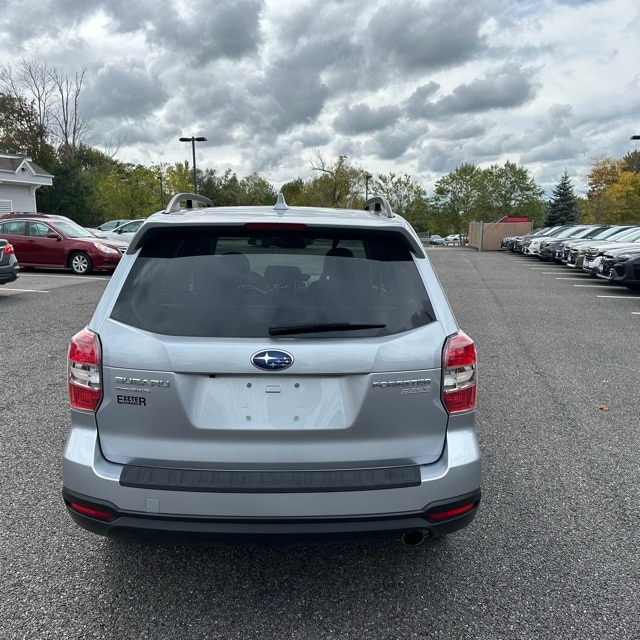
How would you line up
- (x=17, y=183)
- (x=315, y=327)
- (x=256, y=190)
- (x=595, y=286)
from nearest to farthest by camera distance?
(x=315, y=327) < (x=595, y=286) < (x=17, y=183) < (x=256, y=190)

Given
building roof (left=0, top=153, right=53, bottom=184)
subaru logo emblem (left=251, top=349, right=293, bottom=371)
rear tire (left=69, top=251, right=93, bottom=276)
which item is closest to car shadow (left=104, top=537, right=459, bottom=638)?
subaru logo emblem (left=251, top=349, right=293, bottom=371)

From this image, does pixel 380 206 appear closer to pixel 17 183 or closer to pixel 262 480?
pixel 262 480

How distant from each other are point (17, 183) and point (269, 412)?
36961 millimetres

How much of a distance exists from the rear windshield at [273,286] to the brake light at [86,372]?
0.16 m

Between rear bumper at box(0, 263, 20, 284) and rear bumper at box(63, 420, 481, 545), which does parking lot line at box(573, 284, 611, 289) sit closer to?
rear bumper at box(0, 263, 20, 284)

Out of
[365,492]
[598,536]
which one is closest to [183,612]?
[365,492]

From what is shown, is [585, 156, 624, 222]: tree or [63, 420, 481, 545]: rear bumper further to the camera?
[585, 156, 624, 222]: tree

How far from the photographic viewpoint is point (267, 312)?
233 cm

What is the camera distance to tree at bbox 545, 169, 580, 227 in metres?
52.4

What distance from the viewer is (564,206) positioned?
52.6m

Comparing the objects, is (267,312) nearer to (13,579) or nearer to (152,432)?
(152,432)

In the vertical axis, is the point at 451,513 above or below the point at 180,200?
below

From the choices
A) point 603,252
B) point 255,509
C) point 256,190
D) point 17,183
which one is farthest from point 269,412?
point 256,190

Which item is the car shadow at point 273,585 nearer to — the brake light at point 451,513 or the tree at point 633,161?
the brake light at point 451,513
